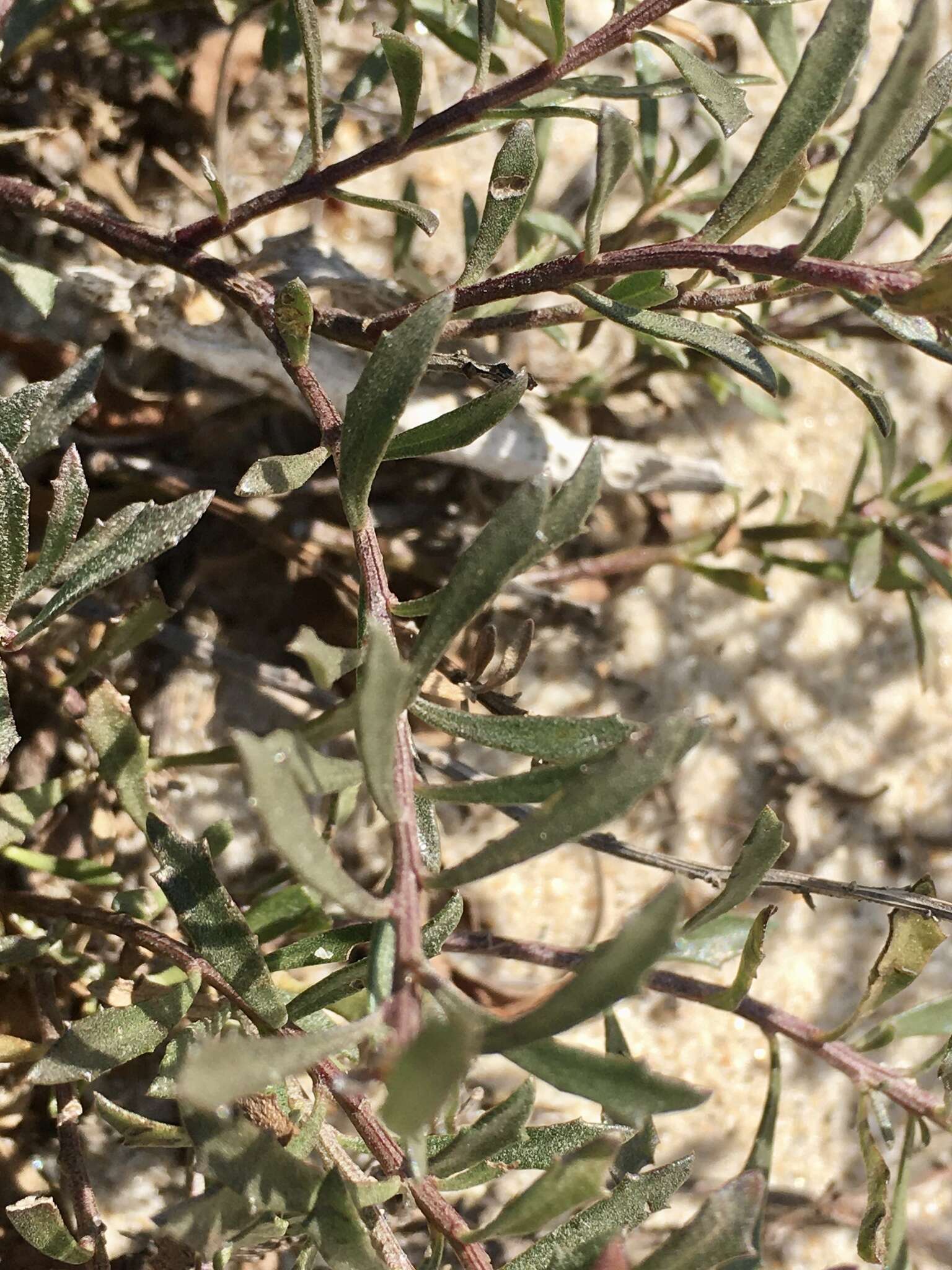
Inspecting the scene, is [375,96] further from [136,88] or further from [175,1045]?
[175,1045]

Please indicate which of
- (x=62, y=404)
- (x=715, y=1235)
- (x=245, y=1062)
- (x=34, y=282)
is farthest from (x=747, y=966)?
(x=34, y=282)

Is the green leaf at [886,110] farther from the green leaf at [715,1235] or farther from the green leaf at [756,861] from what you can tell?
the green leaf at [715,1235]

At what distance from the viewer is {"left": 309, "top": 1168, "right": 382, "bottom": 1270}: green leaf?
36.3 inches

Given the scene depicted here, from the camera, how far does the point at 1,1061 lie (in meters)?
1.27

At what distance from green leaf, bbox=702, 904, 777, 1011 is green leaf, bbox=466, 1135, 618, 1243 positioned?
1.22 feet

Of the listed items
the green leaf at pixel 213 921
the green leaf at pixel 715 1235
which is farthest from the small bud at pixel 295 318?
the green leaf at pixel 715 1235

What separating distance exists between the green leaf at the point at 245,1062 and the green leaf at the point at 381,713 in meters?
0.16

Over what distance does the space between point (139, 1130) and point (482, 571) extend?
0.63m

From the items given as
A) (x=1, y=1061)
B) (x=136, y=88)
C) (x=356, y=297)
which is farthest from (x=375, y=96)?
(x=1, y=1061)

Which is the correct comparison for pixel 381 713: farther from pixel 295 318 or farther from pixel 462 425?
pixel 295 318

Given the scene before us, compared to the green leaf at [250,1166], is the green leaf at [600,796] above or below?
above

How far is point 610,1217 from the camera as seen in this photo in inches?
41.8

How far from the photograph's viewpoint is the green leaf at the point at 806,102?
970mm

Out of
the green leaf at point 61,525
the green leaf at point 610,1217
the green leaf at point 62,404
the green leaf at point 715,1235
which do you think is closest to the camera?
the green leaf at point 715,1235
